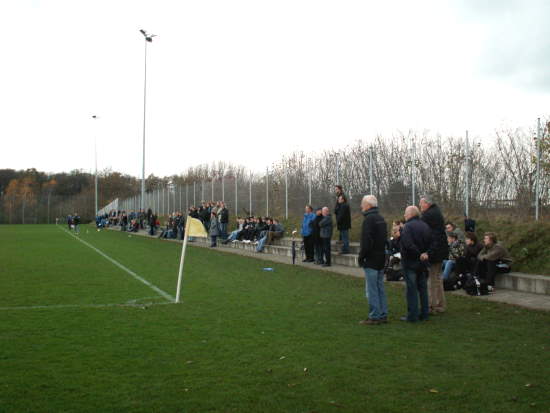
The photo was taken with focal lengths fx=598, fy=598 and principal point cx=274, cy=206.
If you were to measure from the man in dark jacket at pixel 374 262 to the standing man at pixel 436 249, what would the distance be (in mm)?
992

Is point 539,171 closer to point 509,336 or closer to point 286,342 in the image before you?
point 509,336

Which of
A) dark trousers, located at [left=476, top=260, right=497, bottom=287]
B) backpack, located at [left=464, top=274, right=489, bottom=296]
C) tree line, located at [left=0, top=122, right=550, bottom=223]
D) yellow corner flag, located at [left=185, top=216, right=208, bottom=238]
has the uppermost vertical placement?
tree line, located at [left=0, top=122, right=550, bottom=223]

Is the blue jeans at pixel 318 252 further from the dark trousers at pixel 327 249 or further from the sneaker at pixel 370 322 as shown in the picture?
the sneaker at pixel 370 322

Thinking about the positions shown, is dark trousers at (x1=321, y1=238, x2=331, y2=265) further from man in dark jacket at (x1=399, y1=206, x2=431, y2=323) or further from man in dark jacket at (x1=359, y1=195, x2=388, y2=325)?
man in dark jacket at (x1=359, y1=195, x2=388, y2=325)

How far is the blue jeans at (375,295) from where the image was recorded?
8.80m

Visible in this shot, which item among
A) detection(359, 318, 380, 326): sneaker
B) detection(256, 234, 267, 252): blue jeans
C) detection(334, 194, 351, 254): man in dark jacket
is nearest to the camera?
detection(359, 318, 380, 326): sneaker

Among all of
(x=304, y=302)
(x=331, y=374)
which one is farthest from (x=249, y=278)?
(x=331, y=374)

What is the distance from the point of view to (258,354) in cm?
682

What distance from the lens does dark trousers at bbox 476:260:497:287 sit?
11.9 meters

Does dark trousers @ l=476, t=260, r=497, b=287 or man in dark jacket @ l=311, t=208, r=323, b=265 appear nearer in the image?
dark trousers @ l=476, t=260, r=497, b=287

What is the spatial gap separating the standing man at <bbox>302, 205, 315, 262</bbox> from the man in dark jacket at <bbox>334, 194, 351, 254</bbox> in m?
0.94

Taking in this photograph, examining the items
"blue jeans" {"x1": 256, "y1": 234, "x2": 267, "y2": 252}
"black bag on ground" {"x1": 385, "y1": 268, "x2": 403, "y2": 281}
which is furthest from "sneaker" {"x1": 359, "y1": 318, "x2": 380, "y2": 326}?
"blue jeans" {"x1": 256, "y1": 234, "x2": 267, "y2": 252}

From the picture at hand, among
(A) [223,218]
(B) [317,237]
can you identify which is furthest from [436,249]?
(A) [223,218]

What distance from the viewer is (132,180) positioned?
104 meters
